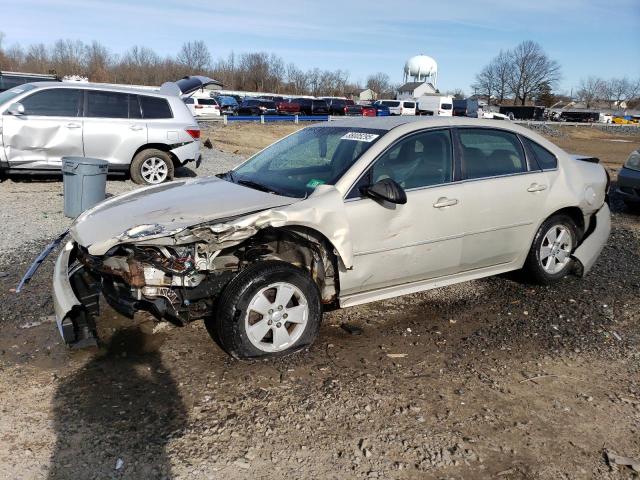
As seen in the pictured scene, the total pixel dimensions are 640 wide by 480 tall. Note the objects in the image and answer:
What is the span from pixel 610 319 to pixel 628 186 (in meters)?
5.14

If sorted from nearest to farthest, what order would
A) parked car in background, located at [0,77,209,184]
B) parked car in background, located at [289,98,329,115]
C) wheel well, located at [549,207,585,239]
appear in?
wheel well, located at [549,207,585,239]
parked car in background, located at [0,77,209,184]
parked car in background, located at [289,98,329,115]

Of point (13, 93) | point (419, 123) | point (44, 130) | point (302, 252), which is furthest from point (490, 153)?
point (13, 93)

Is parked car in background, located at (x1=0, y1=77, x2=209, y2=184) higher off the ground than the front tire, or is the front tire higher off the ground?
parked car in background, located at (x1=0, y1=77, x2=209, y2=184)

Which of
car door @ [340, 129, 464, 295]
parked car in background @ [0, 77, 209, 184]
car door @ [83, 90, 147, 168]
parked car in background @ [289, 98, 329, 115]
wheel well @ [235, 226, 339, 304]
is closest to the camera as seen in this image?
wheel well @ [235, 226, 339, 304]

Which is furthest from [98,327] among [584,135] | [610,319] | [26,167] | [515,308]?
[584,135]

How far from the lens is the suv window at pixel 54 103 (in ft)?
30.3

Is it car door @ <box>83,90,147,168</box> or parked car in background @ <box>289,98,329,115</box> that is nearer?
car door @ <box>83,90,147,168</box>

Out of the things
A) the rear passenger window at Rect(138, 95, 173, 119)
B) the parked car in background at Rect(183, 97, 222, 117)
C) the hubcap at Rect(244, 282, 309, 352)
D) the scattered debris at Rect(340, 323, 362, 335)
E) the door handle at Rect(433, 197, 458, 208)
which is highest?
the parked car in background at Rect(183, 97, 222, 117)

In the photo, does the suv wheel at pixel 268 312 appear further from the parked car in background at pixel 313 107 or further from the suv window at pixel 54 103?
the parked car in background at pixel 313 107

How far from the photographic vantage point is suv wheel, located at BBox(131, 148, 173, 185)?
10.1m

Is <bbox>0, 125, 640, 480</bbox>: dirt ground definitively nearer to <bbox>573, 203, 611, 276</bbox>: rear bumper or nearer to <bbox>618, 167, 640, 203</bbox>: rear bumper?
<bbox>573, 203, 611, 276</bbox>: rear bumper

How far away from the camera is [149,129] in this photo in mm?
10086

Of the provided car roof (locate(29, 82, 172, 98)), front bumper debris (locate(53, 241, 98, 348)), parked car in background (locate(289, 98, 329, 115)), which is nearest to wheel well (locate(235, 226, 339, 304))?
front bumper debris (locate(53, 241, 98, 348))

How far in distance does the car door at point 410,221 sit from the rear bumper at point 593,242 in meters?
1.61
